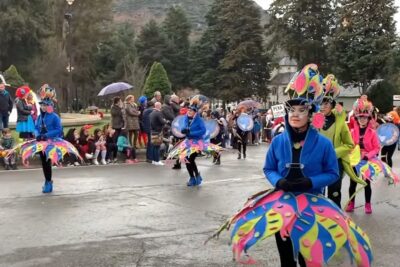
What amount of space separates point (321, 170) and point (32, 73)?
58343 millimetres

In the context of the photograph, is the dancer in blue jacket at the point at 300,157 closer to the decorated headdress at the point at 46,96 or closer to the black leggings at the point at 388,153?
the decorated headdress at the point at 46,96

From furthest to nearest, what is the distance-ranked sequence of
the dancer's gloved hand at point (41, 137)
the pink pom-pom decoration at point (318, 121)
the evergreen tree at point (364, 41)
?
1. the evergreen tree at point (364, 41)
2. the dancer's gloved hand at point (41, 137)
3. the pink pom-pom decoration at point (318, 121)

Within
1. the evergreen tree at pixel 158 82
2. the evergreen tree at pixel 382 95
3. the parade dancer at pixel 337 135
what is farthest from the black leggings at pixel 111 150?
the evergreen tree at pixel 382 95

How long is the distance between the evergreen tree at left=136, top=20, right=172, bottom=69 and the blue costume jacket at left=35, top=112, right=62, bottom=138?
57.4 metres

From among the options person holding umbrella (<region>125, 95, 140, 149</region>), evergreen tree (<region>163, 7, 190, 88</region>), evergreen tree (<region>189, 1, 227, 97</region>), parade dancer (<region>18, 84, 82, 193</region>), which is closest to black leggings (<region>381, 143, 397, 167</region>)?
person holding umbrella (<region>125, 95, 140, 149</region>)

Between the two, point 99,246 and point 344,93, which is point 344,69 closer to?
point 344,93

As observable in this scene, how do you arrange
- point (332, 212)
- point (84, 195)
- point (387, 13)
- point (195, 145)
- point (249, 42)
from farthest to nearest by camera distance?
point (249, 42)
point (387, 13)
point (195, 145)
point (84, 195)
point (332, 212)

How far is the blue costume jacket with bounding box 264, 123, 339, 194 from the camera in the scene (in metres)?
4.97

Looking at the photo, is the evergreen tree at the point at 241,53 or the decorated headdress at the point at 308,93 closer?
the decorated headdress at the point at 308,93

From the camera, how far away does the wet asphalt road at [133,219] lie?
6590mm

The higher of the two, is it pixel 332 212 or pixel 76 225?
pixel 332 212

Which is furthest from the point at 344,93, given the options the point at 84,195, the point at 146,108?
the point at 84,195

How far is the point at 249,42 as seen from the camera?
59.3m

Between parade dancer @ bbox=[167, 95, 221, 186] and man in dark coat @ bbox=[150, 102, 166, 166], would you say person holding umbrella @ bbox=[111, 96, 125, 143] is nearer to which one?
man in dark coat @ bbox=[150, 102, 166, 166]
